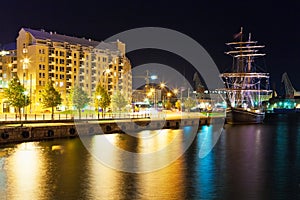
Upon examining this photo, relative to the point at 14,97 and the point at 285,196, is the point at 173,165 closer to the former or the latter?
the point at 285,196

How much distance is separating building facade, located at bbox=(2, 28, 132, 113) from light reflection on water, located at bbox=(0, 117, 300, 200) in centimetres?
4125

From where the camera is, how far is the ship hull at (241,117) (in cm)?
8643

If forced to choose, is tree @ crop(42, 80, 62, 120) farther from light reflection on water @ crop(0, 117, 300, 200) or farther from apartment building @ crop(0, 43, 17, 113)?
apartment building @ crop(0, 43, 17, 113)

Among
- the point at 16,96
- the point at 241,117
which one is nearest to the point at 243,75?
the point at 241,117

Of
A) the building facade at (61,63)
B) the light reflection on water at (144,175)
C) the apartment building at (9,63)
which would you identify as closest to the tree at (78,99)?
the building facade at (61,63)

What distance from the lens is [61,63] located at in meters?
86.4

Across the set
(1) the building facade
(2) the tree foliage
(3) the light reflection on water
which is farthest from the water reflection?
(1) the building facade

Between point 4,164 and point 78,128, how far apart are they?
18219mm

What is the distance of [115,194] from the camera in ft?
66.1

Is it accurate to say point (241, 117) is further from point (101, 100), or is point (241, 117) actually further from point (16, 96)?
point (16, 96)

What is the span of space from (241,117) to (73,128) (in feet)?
172

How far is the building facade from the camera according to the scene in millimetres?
80062

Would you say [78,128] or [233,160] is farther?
[78,128]

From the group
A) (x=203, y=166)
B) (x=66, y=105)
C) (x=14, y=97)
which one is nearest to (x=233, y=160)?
(x=203, y=166)
